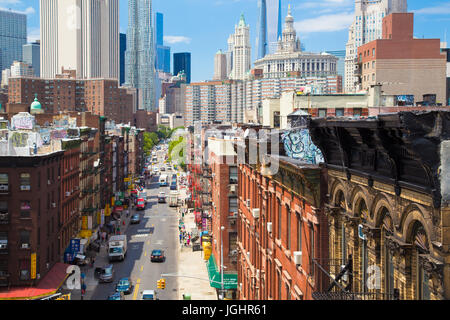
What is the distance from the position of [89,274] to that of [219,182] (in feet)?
56.4

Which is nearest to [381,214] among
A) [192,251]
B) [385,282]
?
[385,282]

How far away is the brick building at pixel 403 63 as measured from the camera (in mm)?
66250

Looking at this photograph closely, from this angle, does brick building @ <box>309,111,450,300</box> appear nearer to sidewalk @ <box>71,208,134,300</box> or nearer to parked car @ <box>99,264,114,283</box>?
sidewalk @ <box>71,208,134,300</box>

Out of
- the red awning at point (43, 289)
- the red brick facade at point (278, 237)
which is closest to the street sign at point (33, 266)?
the red awning at point (43, 289)

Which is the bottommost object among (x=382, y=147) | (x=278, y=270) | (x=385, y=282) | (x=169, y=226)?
(x=169, y=226)

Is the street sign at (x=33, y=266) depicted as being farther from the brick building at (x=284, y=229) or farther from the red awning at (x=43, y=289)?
the brick building at (x=284, y=229)

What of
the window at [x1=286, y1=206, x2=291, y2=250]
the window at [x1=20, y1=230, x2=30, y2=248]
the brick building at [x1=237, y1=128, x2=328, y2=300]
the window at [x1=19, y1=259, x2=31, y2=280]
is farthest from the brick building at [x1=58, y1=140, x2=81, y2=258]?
the window at [x1=286, y1=206, x2=291, y2=250]

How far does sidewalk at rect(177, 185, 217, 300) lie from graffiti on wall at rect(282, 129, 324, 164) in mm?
23161

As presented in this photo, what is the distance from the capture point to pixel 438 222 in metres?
7.97

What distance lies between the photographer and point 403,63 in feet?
252

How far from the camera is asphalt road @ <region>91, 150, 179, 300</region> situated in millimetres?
46188

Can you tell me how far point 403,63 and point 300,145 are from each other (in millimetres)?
62183

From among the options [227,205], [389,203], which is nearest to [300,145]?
[389,203]

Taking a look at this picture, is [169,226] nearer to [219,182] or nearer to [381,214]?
[219,182]
